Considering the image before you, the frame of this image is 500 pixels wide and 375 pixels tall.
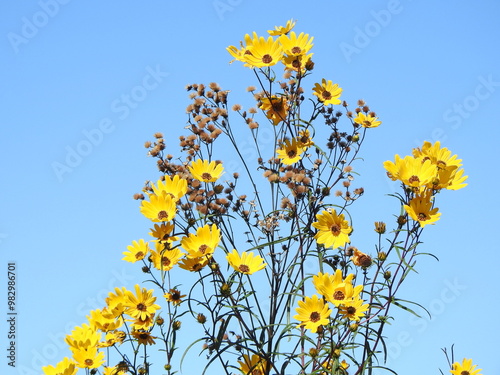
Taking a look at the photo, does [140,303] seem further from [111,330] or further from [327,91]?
[327,91]

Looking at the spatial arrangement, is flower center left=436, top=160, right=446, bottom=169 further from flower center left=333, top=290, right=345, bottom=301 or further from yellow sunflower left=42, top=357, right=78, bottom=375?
yellow sunflower left=42, top=357, right=78, bottom=375

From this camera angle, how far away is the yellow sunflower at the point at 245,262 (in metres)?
3.29

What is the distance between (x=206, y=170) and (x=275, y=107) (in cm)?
53

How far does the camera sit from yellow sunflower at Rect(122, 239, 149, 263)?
3.64m

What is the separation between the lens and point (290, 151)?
143 inches

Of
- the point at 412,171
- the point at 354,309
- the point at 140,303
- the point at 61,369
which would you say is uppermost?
the point at 412,171

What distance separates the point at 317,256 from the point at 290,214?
27 cm

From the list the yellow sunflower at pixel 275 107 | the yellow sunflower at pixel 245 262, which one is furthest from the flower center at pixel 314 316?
the yellow sunflower at pixel 275 107

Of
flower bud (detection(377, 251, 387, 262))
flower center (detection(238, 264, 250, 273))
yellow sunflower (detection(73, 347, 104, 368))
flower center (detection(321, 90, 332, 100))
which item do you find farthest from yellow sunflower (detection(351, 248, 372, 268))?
yellow sunflower (detection(73, 347, 104, 368))

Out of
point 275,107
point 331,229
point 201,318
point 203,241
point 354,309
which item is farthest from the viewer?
point 275,107

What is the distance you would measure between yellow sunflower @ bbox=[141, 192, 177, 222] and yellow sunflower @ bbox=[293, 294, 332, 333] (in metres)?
0.77

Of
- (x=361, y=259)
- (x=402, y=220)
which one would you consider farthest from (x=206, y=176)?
(x=402, y=220)

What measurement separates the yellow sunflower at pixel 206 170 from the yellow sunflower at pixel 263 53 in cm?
59

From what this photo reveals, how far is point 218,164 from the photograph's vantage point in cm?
367
